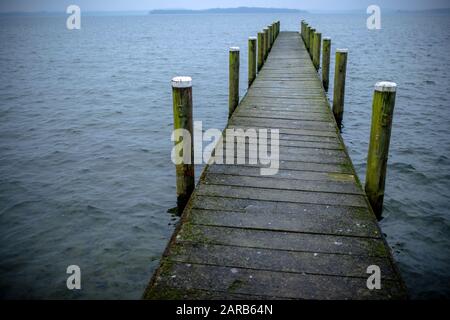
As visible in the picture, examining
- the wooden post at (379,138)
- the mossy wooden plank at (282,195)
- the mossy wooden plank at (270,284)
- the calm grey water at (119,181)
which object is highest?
the wooden post at (379,138)

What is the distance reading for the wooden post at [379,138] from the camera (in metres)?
3.87

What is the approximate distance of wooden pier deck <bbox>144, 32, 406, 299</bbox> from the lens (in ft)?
9.06

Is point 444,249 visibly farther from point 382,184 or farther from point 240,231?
point 240,231

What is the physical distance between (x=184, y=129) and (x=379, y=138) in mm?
2219

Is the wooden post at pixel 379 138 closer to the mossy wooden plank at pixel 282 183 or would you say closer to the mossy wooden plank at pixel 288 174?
the mossy wooden plank at pixel 282 183

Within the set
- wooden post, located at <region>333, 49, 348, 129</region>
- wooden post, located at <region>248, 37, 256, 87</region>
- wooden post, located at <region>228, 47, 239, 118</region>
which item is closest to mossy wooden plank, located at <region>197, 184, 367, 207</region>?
wooden post, located at <region>228, 47, 239, 118</region>

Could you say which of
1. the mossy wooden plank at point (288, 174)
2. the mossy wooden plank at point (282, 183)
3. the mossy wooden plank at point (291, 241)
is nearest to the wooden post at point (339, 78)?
the mossy wooden plank at point (288, 174)

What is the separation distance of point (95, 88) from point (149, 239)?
1302 centimetres

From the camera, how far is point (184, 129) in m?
4.12

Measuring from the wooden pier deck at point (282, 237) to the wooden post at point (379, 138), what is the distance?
205mm

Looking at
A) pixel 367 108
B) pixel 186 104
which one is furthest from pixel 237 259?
pixel 367 108

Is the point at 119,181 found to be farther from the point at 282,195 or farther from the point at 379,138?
the point at 379,138

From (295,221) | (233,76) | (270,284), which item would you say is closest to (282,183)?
(295,221)
